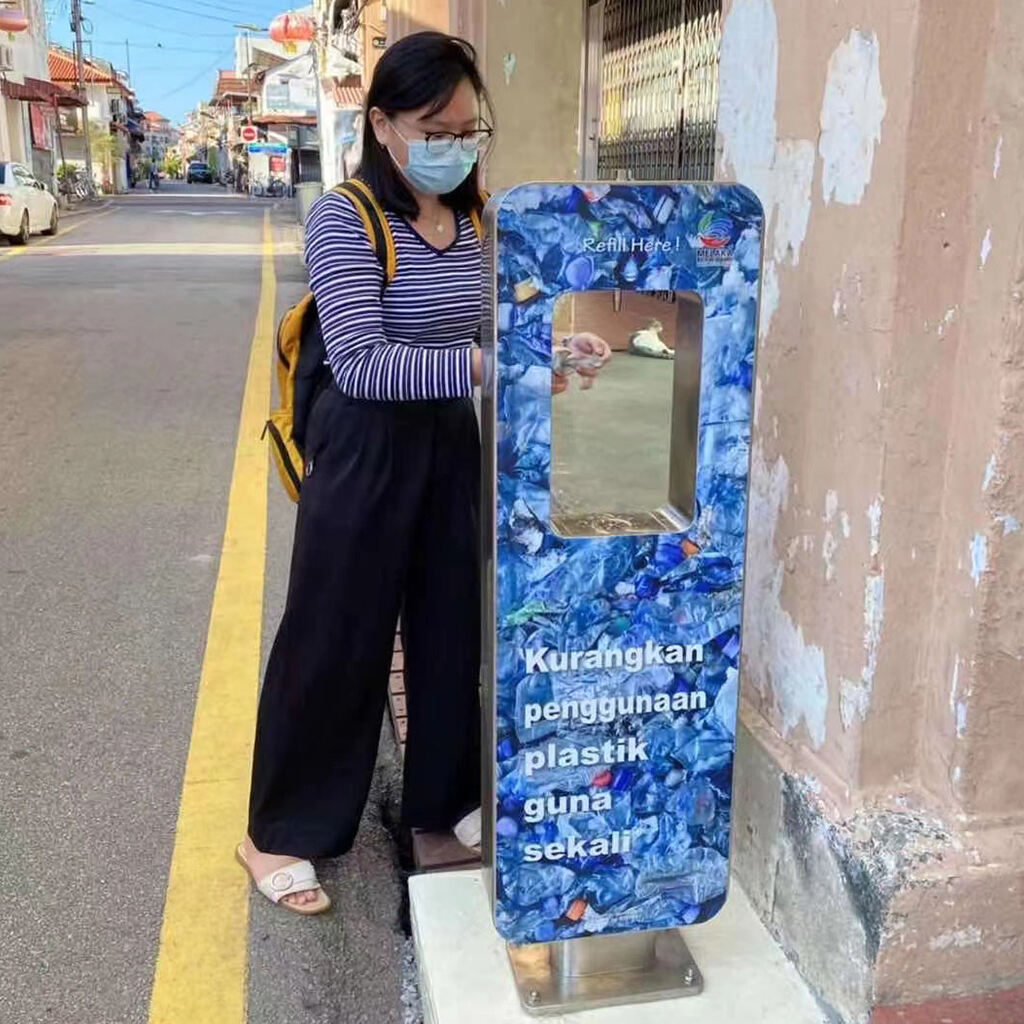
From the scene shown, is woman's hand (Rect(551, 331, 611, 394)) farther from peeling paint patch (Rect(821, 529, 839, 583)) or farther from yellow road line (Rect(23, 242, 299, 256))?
yellow road line (Rect(23, 242, 299, 256))

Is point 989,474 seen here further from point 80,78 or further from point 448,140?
point 80,78

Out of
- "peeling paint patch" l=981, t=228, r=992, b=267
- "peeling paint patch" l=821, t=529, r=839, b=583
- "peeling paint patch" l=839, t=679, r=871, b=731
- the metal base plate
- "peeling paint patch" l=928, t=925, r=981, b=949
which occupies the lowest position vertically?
the metal base plate

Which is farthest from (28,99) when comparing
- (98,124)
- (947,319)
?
(947,319)

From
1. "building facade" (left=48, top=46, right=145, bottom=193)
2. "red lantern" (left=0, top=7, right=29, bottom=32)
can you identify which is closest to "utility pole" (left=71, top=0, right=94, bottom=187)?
"building facade" (left=48, top=46, right=145, bottom=193)

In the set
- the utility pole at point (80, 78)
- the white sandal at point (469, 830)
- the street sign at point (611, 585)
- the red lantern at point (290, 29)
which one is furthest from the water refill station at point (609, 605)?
the utility pole at point (80, 78)

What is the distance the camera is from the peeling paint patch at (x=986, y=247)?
5.66 ft

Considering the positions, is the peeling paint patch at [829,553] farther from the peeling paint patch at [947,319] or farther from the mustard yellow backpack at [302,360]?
the mustard yellow backpack at [302,360]

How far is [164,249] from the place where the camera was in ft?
65.8

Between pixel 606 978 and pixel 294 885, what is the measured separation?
0.82 metres

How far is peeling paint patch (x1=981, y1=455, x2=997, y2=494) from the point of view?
176cm

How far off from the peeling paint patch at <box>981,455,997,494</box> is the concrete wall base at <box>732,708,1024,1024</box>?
563 millimetres

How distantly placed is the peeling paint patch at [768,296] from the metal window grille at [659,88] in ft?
7.34

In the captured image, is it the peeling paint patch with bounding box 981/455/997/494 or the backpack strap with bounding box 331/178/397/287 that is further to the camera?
the backpack strap with bounding box 331/178/397/287

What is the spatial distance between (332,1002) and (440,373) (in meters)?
1.25
